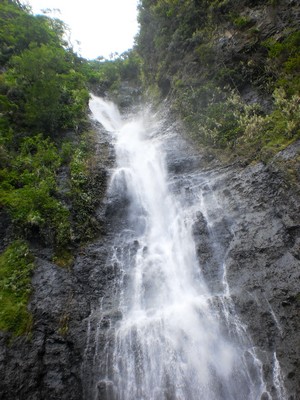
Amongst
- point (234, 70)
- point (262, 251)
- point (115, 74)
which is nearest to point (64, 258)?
point (262, 251)

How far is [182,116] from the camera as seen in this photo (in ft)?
58.3

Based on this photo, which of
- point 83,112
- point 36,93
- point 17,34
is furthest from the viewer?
point 17,34

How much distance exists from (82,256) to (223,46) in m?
15.2

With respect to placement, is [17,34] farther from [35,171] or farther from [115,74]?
[35,171]

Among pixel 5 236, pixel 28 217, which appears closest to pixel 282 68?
pixel 28 217

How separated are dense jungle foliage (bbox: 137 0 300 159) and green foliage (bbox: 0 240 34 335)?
927 centimetres

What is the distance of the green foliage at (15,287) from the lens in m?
7.38

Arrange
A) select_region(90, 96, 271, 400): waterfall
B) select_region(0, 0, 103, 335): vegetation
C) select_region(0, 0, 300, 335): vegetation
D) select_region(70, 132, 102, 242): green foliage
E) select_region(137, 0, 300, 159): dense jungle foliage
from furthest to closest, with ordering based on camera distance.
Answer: select_region(137, 0, 300, 159): dense jungle foliage → select_region(70, 132, 102, 242): green foliage → select_region(0, 0, 300, 335): vegetation → select_region(0, 0, 103, 335): vegetation → select_region(90, 96, 271, 400): waterfall

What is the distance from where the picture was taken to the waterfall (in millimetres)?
6828

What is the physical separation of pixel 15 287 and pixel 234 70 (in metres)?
15.5

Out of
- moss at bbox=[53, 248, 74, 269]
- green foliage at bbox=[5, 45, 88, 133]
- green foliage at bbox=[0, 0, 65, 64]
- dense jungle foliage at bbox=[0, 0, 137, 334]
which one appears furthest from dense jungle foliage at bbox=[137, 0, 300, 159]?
green foliage at bbox=[0, 0, 65, 64]

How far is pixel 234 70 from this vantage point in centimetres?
1603

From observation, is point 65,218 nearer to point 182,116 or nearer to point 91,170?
point 91,170

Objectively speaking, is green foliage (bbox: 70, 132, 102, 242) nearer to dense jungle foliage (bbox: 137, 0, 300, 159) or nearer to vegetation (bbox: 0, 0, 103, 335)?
vegetation (bbox: 0, 0, 103, 335)
